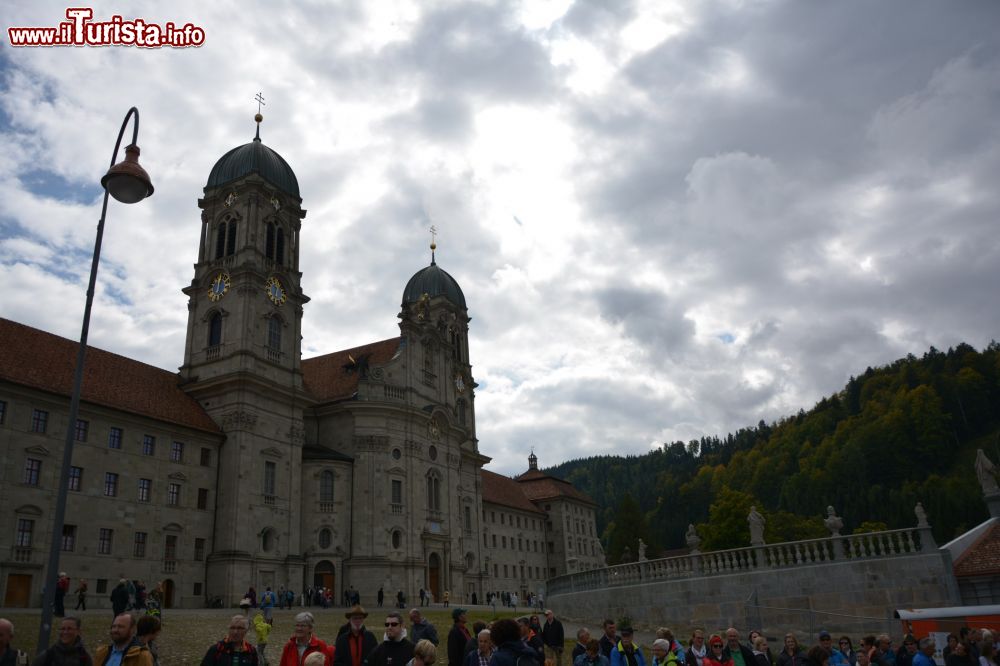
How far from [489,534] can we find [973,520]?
187 ft

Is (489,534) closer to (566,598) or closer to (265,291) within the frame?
(265,291)

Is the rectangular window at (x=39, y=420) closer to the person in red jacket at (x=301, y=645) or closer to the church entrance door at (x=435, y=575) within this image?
the church entrance door at (x=435, y=575)

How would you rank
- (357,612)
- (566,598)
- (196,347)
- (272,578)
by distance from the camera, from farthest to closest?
(196,347) → (272,578) → (566,598) → (357,612)

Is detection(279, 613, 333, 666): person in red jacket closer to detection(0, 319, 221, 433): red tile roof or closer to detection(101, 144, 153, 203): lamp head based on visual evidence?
detection(101, 144, 153, 203): lamp head

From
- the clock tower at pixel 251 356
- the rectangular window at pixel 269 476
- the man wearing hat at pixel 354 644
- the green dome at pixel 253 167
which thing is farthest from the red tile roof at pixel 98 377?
the man wearing hat at pixel 354 644

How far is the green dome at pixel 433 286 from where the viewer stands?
77.0m

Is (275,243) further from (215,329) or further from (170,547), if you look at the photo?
(170,547)

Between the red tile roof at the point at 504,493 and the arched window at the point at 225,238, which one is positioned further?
the red tile roof at the point at 504,493

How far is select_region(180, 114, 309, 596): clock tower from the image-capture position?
47.4 metres

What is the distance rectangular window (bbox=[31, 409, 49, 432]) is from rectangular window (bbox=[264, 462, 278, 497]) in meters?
14.6

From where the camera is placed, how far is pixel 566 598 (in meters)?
37.0

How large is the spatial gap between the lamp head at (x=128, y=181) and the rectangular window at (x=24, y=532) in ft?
98.8

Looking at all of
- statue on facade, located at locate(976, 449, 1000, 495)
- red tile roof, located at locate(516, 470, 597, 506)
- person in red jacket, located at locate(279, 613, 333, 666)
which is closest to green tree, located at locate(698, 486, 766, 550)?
red tile roof, located at locate(516, 470, 597, 506)

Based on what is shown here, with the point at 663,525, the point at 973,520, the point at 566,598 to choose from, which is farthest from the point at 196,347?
the point at 663,525
